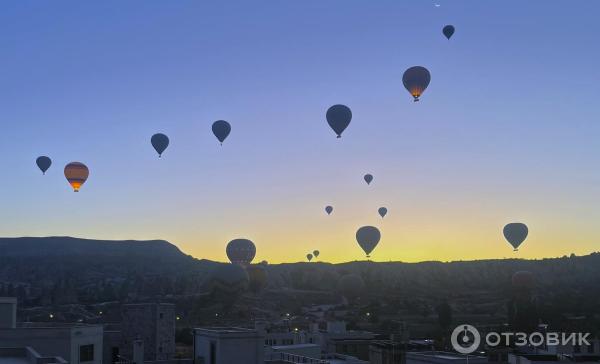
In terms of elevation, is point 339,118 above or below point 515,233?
above

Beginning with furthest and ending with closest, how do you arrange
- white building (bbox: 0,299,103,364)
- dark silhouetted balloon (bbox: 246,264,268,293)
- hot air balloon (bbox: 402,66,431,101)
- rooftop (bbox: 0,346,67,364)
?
1. dark silhouetted balloon (bbox: 246,264,268,293)
2. hot air balloon (bbox: 402,66,431,101)
3. white building (bbox: 0,299,103,364)
4. rooftop (bbox: 0,346,67,364)

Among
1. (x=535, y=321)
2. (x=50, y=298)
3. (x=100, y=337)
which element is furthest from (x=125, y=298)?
(x=100, y=337)

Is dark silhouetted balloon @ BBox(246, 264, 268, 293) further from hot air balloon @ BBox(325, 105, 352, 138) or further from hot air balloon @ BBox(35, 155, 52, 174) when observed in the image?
hot air balloon @ BBox(325, 105, 352, 138)

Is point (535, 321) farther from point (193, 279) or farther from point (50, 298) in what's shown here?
point (193, 279)

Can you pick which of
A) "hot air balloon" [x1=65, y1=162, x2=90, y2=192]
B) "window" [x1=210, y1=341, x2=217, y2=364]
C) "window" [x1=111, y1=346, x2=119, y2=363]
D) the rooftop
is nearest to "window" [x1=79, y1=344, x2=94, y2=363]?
the rooftop

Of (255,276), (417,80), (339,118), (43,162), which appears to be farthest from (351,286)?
(417,80)

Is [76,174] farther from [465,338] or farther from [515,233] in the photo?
[515,233]
